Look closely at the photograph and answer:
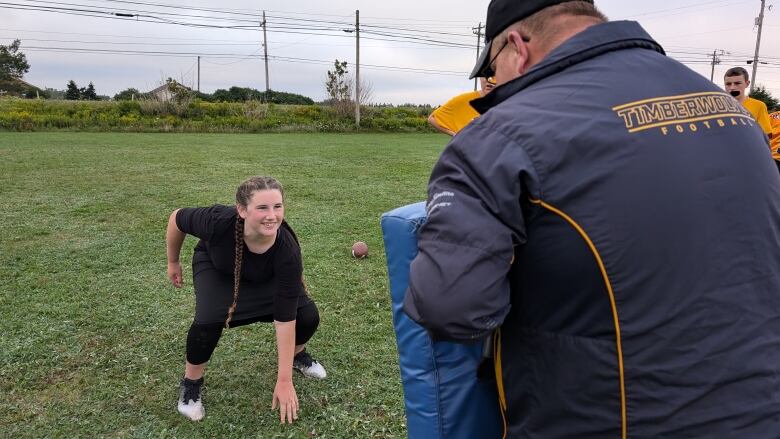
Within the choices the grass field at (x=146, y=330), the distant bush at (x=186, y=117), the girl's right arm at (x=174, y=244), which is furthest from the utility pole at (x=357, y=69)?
the girl's right arm at (x=174, y=244)

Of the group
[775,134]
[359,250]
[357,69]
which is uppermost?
[357,69]

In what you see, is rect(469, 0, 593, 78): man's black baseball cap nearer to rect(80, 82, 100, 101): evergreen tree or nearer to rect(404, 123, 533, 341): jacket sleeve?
rect(404, 123, 533, 341): jacket sleeve

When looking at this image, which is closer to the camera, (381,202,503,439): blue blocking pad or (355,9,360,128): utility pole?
(381,202,503,439): blue blocking pad

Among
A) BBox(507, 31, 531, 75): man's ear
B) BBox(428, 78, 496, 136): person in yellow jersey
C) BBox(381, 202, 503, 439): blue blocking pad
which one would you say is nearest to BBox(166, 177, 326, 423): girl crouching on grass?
BBox(428, 78, 496, 136): person in yellow jersey

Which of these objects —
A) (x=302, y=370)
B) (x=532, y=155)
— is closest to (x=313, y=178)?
(x=302, y=370)

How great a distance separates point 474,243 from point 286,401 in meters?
2.27

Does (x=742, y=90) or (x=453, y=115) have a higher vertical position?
(x=742, y=90)

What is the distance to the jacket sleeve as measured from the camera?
1.17 meters

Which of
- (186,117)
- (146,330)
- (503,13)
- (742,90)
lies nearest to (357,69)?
(186,117)

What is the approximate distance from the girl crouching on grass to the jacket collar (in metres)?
2.00

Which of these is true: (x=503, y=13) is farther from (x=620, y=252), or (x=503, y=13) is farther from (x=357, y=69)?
(x=357, y=69)

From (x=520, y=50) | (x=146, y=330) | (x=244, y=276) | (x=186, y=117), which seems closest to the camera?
(x=520, y=50)

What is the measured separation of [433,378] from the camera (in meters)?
1.64

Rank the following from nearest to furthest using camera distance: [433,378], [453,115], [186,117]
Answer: [433,378]
[453,115]
[186,117]
